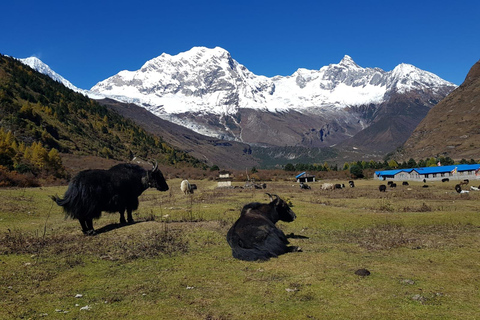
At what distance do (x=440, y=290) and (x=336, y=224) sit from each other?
12568mm

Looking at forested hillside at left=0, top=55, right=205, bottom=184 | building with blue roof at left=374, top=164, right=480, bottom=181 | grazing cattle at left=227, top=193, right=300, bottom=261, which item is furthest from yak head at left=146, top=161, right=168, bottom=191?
building with blue roof at left=374, top=164, right=480, bottom=181

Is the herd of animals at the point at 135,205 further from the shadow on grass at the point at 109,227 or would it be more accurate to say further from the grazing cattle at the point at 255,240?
the shadow on grass at the point at 109,227

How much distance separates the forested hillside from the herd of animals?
5108 cm

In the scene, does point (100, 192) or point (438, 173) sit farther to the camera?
point (438, 173)

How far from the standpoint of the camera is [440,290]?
972 cm

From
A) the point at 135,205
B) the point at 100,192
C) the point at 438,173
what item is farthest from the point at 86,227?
the point at 438,173

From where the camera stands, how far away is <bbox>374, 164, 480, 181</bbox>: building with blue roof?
96.8 meters

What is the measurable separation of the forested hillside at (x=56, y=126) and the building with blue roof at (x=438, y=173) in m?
Result: 87.7

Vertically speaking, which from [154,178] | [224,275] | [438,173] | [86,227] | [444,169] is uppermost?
[154,178]

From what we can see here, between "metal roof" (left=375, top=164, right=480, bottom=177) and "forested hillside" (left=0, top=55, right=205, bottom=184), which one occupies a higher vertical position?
"forested hillside" (left=0, top=55, right=205, bottom=184)

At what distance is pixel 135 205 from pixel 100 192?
2713mm

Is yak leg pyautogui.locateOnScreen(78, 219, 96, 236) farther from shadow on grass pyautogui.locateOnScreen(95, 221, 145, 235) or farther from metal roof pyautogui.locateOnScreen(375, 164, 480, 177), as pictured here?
metal roof pyautogui.locateOnScreen(375, 164, 480, 177)

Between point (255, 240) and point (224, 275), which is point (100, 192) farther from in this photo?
point (224, 275)

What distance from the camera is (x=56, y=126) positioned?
125562 millimetres
